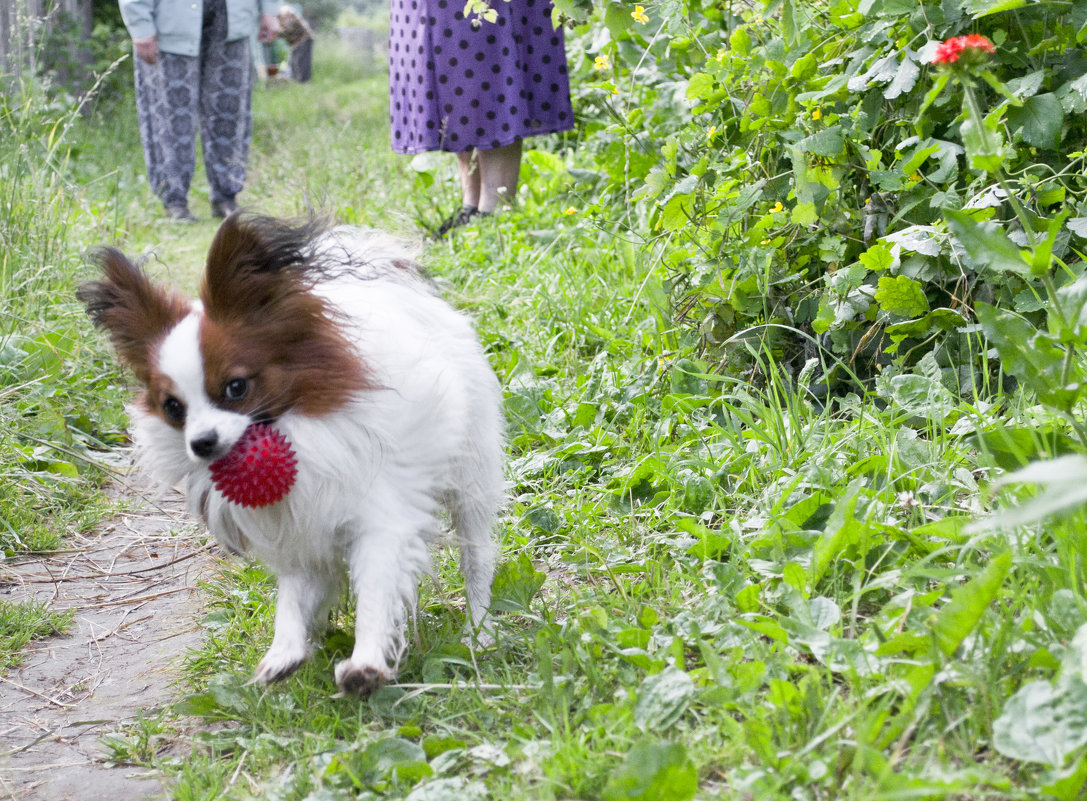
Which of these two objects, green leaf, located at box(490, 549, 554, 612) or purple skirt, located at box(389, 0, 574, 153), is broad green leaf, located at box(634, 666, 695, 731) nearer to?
green leaf, located at box(490, 549, 554, 612)

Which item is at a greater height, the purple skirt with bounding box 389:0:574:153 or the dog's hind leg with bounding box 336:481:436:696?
the purple skirt with bounding box 389:0:574:153

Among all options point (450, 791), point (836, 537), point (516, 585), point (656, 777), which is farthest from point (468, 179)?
point (656, 777)

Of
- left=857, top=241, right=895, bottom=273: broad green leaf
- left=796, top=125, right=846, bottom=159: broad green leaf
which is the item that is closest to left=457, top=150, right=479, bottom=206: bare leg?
left=796, top=125, right=846, bottom=159: broad green leaf

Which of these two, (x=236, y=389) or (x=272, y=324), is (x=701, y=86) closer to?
(x=272, y=324)

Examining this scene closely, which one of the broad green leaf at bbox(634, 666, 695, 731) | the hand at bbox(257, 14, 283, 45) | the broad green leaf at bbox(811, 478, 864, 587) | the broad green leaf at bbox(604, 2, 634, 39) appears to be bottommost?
the broad green leaf at bbox(634, 666, 695, 731)

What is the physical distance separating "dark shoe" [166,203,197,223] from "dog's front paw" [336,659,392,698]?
599cm

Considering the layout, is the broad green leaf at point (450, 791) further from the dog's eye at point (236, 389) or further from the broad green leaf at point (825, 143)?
the broad green leaf at point (825, 143)

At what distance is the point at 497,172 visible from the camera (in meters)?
5.75

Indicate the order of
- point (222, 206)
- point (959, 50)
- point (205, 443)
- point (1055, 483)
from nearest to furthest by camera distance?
point (1055, 483), point (959, 50), point (205, 443), point (222, 206)

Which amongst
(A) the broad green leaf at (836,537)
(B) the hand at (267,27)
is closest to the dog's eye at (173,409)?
(A) the broad green leaf at (836,537)

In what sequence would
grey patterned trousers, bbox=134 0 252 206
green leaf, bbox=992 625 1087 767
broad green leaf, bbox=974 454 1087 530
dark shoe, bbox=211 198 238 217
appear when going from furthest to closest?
dark shoe, bbox=211 198 238 217 < grey patterned trousers, bbox=134 0 252 206 < green leaf, bbox=992 625 1087 767 < broad green leaf, bbox=974 454 1087 530

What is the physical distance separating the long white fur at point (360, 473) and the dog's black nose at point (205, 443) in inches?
0.5

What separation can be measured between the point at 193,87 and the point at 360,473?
Answer: 19.6 ft

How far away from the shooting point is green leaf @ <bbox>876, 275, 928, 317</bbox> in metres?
2.92
